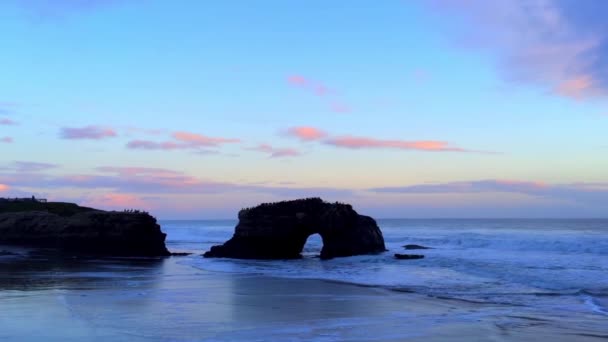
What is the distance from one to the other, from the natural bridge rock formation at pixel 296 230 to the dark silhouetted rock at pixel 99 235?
6416 mm

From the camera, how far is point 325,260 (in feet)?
135

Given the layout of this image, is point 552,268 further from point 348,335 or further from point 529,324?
point 348,335

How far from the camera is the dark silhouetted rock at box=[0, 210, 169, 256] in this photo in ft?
151

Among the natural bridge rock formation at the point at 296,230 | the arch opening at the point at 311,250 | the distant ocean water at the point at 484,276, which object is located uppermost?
the natural bridge rock formation at the point at 296,230

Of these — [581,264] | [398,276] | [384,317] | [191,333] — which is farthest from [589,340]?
[581,264]

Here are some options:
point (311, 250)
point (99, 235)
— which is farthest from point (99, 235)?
point (311, 250)

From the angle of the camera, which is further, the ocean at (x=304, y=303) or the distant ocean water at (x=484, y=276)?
the distant ocean water at (x=484, y=276)

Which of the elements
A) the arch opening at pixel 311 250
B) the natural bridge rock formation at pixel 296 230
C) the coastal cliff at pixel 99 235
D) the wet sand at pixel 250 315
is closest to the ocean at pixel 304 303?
the wet sand at pixel 250 315

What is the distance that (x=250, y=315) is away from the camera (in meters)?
15.2

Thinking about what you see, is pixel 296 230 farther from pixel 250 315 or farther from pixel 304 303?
pixel 250 315

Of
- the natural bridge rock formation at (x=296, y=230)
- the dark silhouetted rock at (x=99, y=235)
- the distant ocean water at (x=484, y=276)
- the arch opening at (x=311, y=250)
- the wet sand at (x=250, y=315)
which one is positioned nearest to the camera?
the wet sand at (x=250, y=315)

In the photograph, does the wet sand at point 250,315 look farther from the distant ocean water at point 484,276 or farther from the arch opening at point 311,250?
the arch opening at point 311,250

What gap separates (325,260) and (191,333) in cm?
2899

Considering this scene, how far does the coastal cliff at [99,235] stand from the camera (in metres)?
46.0
